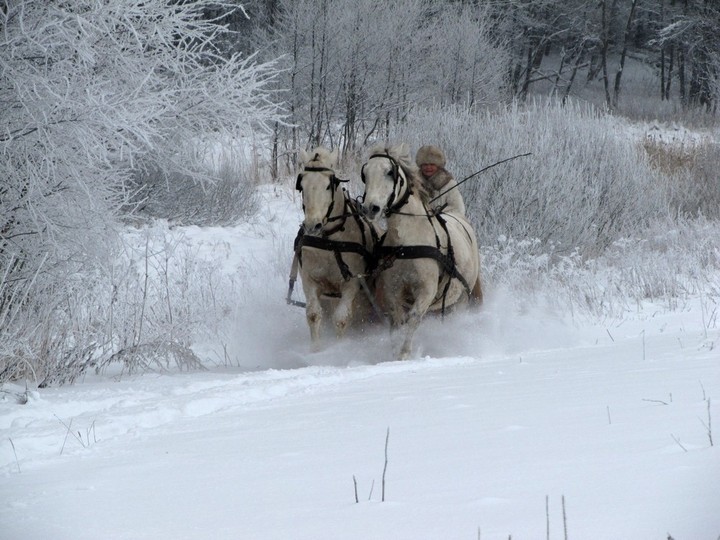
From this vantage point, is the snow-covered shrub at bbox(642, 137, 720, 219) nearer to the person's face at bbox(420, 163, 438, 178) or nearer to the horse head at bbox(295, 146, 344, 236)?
the person's face at bbox(420, 163, 438, 178)

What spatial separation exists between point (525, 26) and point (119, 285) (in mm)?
33836

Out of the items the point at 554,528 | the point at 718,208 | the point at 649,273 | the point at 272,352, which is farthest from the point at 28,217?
the point at 718,208

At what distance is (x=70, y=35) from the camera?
5848mm

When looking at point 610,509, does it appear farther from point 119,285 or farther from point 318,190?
point 119,285

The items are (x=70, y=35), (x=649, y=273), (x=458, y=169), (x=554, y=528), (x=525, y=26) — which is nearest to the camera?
(x=554, y=528)

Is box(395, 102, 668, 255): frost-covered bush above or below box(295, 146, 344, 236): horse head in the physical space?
below

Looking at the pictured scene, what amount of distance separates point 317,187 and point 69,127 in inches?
77.2

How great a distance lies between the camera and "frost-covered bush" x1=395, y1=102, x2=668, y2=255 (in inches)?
503

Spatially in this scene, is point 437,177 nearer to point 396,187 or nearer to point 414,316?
point 396,187

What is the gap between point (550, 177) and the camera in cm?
1280

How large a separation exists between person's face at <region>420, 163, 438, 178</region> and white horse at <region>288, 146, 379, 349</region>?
135 centimetres

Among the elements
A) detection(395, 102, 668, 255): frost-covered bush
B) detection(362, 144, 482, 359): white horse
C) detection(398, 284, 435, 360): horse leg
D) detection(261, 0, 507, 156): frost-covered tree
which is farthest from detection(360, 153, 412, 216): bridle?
detection(261, 0, 507, 156): frost-covered tree

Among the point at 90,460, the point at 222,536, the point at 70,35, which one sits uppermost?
the point at 70,35

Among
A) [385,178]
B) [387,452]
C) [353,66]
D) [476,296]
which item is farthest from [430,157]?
[353,66]
